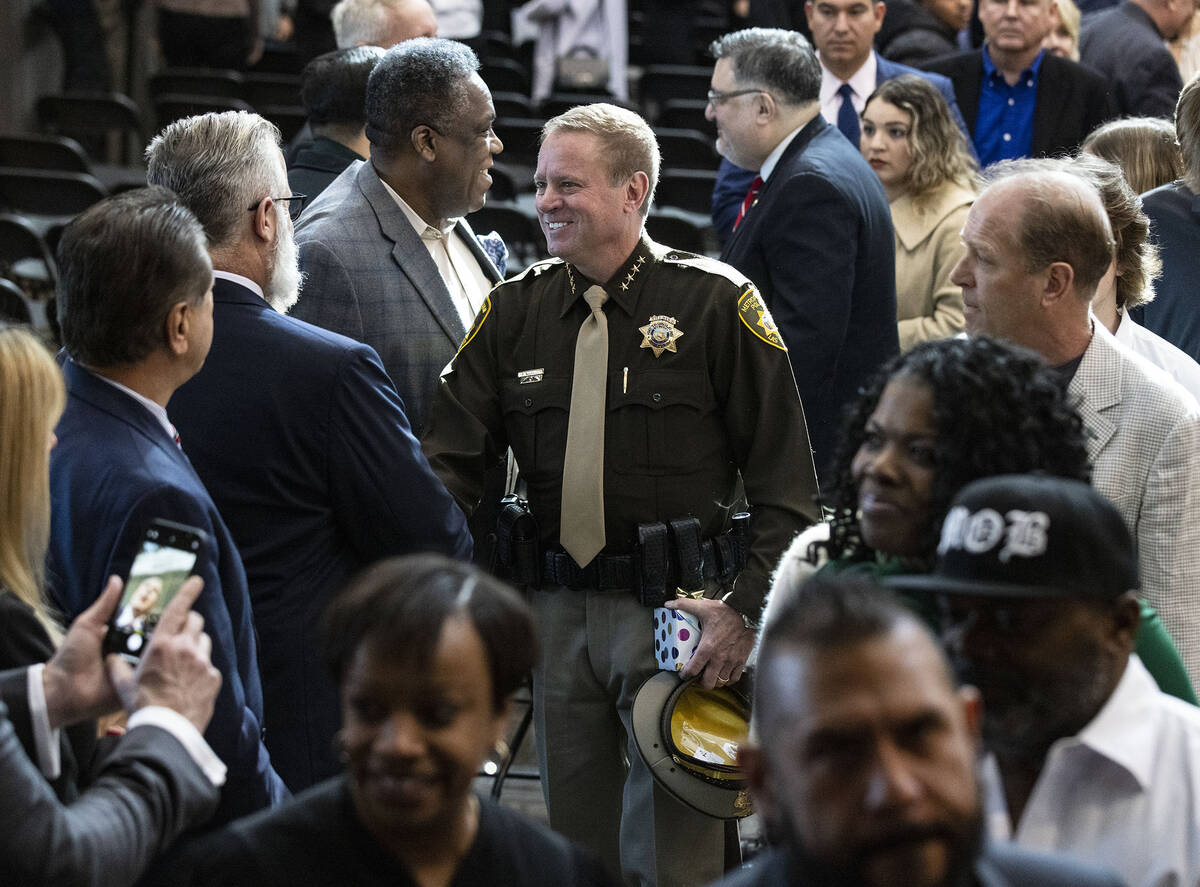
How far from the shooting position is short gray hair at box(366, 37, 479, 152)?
11.8ft

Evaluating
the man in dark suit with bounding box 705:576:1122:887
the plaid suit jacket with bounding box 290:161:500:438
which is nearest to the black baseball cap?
the man in dark suit with bounding box 705:576:1122:887

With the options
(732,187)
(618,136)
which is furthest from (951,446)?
(732,187)

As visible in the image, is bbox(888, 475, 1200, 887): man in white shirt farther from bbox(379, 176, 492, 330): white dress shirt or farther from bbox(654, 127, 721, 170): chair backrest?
bbox(654, 127, 721, 170): chair backrest

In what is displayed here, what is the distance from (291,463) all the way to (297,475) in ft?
0.08

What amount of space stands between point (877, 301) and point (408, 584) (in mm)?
2910

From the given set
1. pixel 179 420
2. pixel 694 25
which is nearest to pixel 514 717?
pixel 179 420

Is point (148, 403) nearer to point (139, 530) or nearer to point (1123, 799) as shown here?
point (139, 530)

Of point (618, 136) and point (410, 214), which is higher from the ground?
point (618, 136)

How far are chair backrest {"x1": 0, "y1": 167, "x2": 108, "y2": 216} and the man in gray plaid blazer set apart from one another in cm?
504

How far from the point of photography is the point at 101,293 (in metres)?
2.35

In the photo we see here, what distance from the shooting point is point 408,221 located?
3611 millimetres

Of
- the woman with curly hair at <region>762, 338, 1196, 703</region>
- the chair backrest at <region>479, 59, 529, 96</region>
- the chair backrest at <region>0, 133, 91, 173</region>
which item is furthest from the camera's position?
the chair backrest at <region>479, 59, 529, 96</region>

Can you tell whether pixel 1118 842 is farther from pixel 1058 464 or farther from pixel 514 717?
pixel 514 717

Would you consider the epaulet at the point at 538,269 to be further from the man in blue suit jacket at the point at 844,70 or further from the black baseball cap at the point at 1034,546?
the man in blue suit jacket at the point at 844,70
